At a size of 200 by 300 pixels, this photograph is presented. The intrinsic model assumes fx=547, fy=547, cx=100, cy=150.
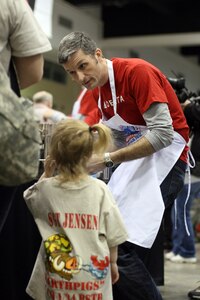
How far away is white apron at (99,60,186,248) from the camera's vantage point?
2266mm

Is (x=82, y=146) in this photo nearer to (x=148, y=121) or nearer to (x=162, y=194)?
(x=148, y=121)

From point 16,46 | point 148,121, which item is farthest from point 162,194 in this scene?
point 16,46

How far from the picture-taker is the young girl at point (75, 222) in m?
1.75

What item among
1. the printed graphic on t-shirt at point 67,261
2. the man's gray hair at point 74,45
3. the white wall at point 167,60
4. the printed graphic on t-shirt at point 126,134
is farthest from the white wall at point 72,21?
the printed graphic on t-shirt at point 67,261

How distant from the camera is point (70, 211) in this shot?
1.77 meters

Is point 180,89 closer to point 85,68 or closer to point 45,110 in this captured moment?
point 85,68

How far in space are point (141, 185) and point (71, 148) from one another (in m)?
0.62

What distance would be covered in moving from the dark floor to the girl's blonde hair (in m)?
1.52

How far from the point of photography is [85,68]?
7.35 feet

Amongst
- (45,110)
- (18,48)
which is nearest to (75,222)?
(18,48)

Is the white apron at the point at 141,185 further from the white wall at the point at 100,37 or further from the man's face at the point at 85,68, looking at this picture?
the white wall at the point at 100,37

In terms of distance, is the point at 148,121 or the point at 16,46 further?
the point at 148,121

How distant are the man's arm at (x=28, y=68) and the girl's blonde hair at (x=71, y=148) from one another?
0.60ft

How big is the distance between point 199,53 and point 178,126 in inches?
458
